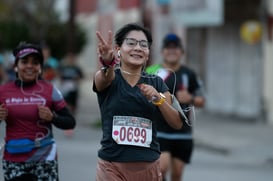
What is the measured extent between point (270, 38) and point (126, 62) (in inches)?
582

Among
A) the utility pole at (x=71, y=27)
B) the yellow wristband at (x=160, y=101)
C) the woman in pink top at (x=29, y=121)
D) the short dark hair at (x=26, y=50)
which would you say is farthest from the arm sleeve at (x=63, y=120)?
the utility pole at (x=71, y=27)

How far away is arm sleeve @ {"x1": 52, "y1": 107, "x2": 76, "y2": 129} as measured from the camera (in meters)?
6.72

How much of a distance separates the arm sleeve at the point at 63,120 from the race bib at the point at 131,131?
1.20m

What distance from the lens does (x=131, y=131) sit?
18.4ft

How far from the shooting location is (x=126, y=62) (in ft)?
18.5

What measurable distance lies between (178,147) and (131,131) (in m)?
3.13

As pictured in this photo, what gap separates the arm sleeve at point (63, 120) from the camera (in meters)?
6.72

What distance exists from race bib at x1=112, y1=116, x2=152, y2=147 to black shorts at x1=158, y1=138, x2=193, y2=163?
114 inches

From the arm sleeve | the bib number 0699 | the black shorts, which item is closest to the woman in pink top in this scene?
the arm sleeve

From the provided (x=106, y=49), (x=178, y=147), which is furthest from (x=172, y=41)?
(x=106, y=49)

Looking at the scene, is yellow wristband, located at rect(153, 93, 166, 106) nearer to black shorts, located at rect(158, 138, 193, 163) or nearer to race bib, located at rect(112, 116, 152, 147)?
race bib, located at rect(112, 116, 152, 147)

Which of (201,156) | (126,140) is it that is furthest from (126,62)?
(201,156)

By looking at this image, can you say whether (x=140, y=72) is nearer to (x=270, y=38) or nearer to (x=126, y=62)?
(x=126, y=62)

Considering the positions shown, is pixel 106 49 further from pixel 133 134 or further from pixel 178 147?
pixel 178 147
